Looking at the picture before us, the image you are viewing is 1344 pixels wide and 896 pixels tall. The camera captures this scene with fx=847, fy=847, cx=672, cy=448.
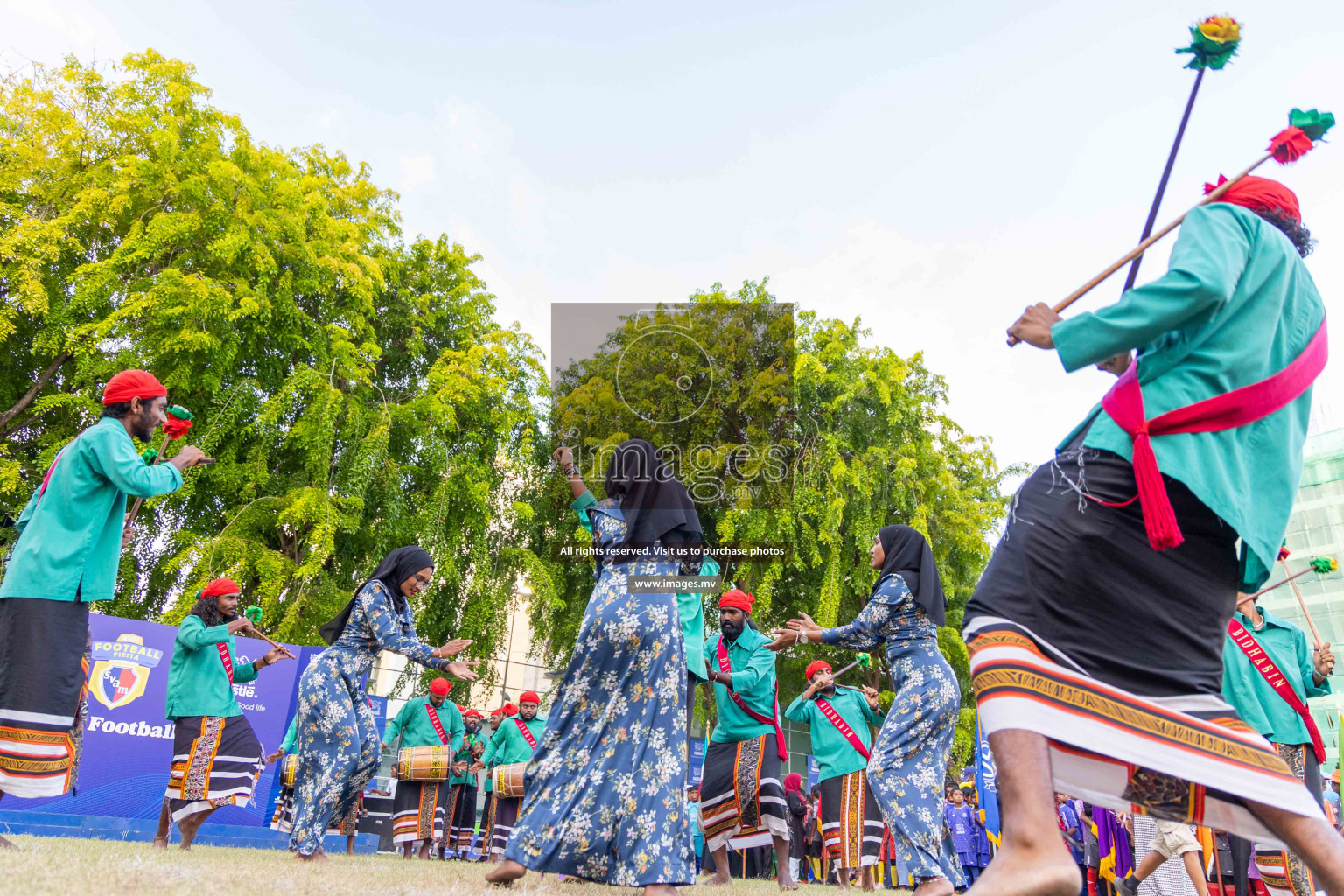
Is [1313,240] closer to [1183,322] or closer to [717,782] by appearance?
[1183,322]

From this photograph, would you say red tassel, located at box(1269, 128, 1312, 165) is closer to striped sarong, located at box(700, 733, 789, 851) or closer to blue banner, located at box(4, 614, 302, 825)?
striped sarong, located at box(700, 733, 789, 851)

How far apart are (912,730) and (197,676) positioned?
16.4 feet

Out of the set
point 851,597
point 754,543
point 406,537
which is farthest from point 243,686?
point 851,597

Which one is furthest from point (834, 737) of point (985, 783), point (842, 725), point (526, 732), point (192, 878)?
point (192, 878)

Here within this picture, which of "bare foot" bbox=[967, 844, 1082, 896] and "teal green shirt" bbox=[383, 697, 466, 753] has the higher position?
"bare foot" bbox=[967, 844, 1082, 896]

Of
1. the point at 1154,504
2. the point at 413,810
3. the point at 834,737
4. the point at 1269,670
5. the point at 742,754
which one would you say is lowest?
the point at 413,810

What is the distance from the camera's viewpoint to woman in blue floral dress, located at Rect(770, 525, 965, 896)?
436 cm

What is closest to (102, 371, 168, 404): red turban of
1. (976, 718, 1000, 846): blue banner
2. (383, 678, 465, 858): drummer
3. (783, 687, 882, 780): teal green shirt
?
(783, 687, 882, 780): teal green shirt

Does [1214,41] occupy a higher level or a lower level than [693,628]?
higher

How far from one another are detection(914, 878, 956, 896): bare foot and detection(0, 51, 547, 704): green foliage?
9.31 m

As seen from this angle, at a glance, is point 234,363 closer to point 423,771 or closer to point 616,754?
point 423,771

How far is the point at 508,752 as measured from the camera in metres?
10.4

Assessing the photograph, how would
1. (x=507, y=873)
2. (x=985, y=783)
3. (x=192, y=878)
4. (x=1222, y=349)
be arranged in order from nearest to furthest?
1. (x=1222, y=349)
2. (x=192, y=878)
3. (x=507, y=873)
4. (x=985, y=783)

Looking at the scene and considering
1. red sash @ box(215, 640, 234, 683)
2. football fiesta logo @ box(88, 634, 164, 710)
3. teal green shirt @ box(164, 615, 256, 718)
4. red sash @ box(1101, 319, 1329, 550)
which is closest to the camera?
red sash @ box(1101, 319, 1329, 550)
